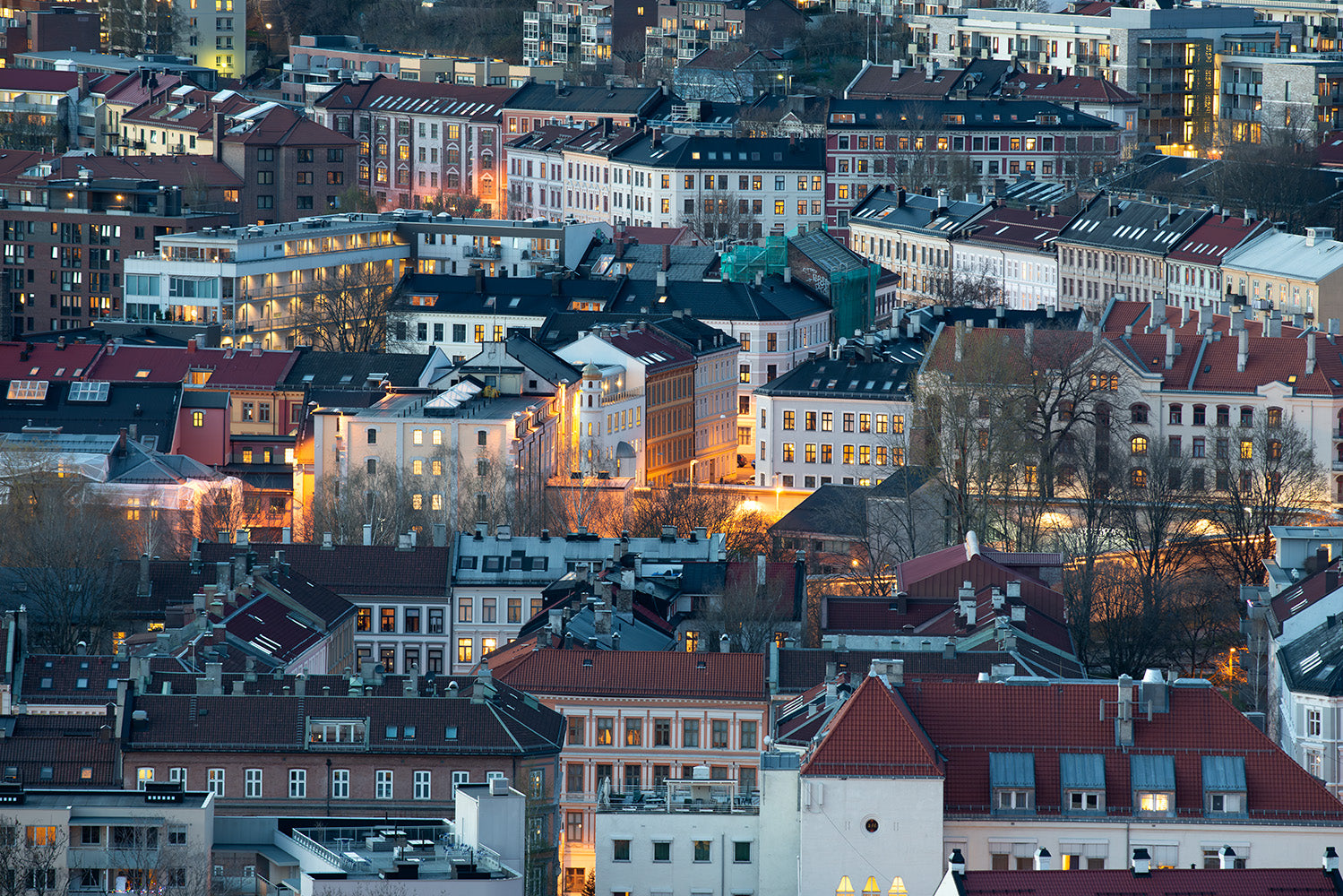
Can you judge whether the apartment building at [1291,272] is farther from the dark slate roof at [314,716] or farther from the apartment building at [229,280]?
the dark slate roof at [314,716]

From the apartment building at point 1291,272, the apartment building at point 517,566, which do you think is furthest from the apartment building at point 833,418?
the apartment building at point 517,566

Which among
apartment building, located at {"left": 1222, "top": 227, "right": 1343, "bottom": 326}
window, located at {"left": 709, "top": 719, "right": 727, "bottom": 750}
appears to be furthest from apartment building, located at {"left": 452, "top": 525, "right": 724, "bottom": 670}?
apartment building, located at {"left": 1222, "top": 227, "right": 1343, "bottom": 326}

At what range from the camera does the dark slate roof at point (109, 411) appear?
143 m

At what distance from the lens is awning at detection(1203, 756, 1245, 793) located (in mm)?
73312

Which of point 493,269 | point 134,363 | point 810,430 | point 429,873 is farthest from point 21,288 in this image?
point 429,873

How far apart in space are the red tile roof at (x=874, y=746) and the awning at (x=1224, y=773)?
560 cm

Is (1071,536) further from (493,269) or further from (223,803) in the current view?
(493,269)

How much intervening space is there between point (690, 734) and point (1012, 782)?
16.3 m

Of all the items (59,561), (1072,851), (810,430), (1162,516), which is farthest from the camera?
(810,430)

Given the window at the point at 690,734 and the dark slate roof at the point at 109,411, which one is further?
the dark slate roof at the point at 109,411

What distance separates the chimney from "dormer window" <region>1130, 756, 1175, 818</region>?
0.46 metres

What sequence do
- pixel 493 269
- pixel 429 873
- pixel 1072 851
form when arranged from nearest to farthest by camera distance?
pixel 429 873 < pixel 1072 851 < pixel 493 269

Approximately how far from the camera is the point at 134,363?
15250 cm

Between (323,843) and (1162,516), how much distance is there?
61051 millimetres
